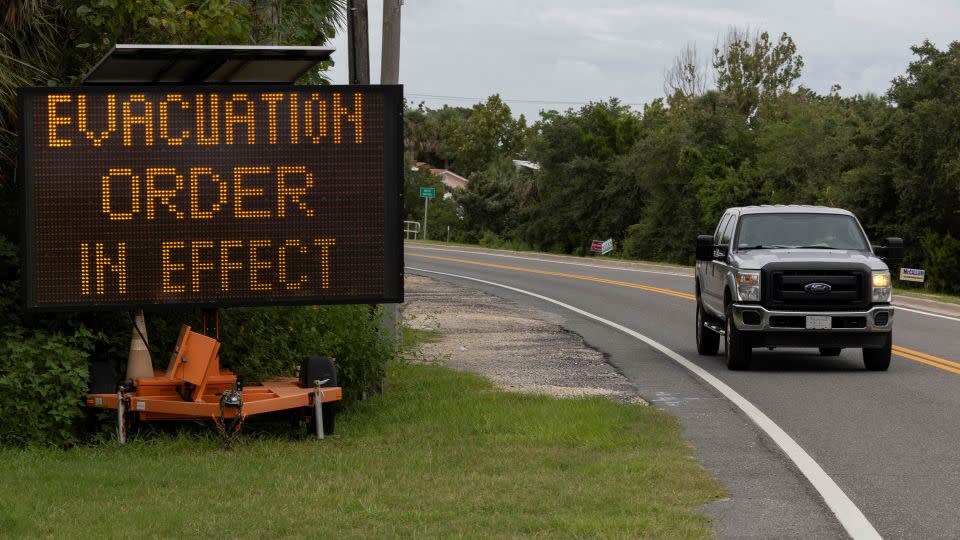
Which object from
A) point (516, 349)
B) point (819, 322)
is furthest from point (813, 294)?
point (516, 349)

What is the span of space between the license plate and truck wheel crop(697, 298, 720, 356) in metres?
2.40

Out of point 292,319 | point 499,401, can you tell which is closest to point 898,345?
point 499,401

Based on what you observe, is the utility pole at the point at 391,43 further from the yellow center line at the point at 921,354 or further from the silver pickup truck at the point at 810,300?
the yellow center line at the point at 921,354

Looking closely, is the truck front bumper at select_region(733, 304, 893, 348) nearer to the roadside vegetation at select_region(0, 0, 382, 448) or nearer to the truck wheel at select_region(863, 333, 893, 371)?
the truck wheel at select_region(863, 333, 893, 371)

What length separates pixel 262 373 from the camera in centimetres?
1169

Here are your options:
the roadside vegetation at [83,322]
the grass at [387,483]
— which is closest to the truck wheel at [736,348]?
the grass at [387,483]

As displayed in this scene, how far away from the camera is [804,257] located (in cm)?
1592

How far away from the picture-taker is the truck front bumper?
611 inches

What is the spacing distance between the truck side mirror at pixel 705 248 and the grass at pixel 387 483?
19.1 feet

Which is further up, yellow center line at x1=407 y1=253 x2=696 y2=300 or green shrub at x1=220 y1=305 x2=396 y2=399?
green shrub at x1=220 y1=305 x2=396 y2=399

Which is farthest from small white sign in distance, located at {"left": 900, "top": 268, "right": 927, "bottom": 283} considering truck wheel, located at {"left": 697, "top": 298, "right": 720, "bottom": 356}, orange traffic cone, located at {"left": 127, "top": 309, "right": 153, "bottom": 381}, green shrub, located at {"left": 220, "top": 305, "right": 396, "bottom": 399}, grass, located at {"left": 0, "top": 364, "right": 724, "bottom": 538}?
orange traffic cone, located at {"left": 127, "top": 309, "right": 153, "bottom": 381}

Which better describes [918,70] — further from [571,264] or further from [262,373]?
[262,373]

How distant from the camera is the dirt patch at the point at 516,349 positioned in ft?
49.0

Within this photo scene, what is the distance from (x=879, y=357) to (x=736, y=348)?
5.34 ft
